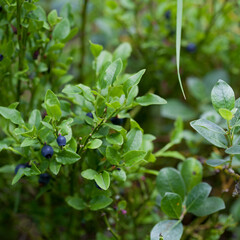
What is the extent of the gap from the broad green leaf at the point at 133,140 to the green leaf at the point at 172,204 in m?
0.13

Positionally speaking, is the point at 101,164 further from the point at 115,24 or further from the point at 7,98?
the point at 115,24

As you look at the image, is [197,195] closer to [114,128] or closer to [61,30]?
[114,128]

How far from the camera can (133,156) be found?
71 cm

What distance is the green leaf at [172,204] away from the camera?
770mm

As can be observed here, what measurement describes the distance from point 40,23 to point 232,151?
0.51 m

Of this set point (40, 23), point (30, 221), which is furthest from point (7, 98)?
point (30, 221)

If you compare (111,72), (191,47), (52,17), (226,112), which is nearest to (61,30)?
(52,17)

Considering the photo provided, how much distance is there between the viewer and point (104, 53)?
89 centimetres

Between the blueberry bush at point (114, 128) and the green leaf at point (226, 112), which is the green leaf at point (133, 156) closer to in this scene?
the blueberry bush at point (114, 128)

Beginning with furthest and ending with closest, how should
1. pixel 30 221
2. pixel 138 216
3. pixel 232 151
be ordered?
1. pixel 30 221
2. pixel 138 216
3. pixel 232 151

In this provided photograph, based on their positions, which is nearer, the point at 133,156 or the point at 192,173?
the point at 133,156

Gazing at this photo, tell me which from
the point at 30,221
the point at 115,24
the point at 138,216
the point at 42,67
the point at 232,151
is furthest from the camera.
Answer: the point at 115,24

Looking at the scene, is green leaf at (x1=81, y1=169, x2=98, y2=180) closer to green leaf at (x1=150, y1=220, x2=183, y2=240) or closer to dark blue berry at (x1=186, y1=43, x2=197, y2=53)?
green leaf at (x1=150, y1=220, x2=183, y2=240)

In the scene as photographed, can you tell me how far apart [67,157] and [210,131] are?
12.1 inches
